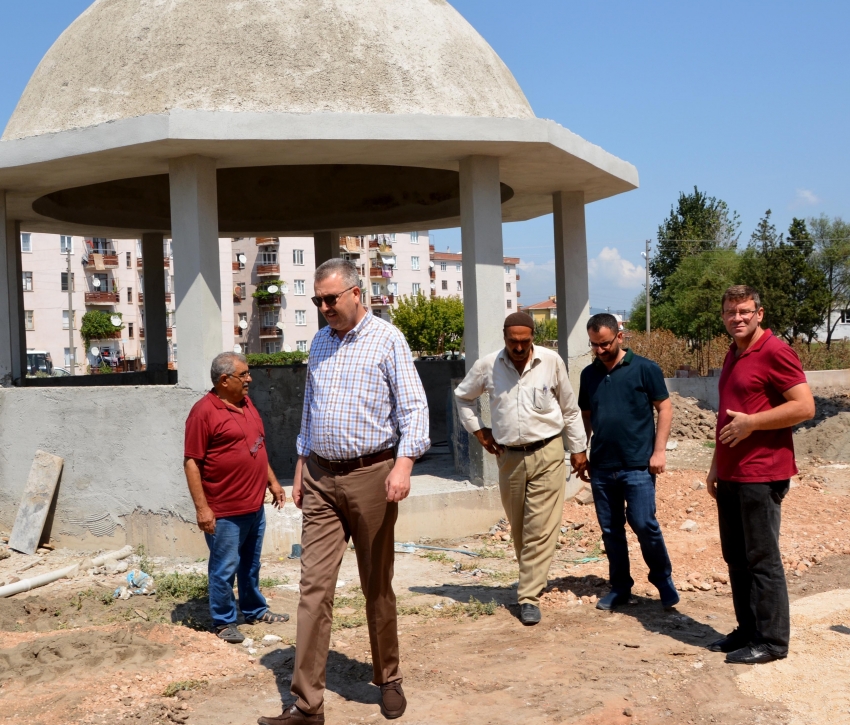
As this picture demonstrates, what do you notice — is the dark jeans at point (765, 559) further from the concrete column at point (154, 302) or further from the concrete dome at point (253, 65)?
the concrete column at point (154, 302)

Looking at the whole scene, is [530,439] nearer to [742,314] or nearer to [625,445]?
[625,445]

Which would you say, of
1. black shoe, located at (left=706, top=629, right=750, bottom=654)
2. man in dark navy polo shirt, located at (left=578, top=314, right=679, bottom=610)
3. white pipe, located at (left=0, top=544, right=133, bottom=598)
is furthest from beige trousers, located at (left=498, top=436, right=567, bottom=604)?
white pipe, located at (left=0, top=544, right=133, bottom=598)

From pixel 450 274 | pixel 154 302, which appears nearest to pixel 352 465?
pixel 154 302

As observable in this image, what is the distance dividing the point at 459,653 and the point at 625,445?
5.53 ft

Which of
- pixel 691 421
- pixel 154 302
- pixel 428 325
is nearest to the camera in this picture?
pixel 154 302

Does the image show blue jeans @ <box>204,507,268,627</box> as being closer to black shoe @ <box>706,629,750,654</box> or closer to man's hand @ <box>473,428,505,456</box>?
man's hand @ <box>473,428,505,456</box>

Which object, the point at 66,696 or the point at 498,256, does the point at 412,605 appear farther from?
the point at 498,256

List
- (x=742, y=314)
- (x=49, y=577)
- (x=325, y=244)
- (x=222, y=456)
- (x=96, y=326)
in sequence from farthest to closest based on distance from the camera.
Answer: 1. (x=96, y=326)
2. (x=325, y=244)
3. (x=49, y=577)
4. (x=222, y=456)
5. (x=742, y=314)

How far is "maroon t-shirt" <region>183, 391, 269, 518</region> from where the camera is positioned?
5.48 m

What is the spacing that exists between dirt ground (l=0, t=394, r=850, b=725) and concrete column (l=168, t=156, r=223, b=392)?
68.1 inches

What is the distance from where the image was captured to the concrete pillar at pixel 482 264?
8672 mm

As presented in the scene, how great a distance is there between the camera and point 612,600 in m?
6.12

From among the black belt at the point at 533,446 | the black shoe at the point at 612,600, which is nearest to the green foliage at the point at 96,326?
the black belt at the point at 533,446

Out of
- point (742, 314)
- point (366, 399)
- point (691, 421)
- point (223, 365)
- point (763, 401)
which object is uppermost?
point (742, 314)
